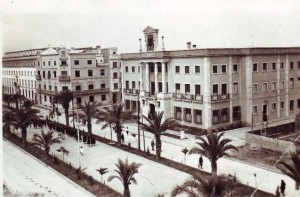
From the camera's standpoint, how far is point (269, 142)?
2739cm

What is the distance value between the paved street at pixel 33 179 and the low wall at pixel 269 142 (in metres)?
13.8

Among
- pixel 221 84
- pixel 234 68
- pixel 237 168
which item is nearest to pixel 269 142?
pixel 237 168

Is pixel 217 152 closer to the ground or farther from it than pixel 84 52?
closer to the ground

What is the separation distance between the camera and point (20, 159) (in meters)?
29.1

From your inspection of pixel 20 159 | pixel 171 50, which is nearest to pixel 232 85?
pixel 171 50

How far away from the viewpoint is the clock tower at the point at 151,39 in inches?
1637

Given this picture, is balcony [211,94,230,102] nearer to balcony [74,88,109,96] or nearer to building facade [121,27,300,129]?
building facade [121,27,300,129]

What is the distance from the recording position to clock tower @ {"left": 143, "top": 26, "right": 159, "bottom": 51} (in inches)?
1637

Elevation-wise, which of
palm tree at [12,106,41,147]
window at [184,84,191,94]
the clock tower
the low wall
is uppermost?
the clock tower

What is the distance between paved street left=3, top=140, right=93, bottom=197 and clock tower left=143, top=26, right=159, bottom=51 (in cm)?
1889

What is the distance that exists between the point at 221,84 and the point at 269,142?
10738 millimetres

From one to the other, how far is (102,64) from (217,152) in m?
37.8

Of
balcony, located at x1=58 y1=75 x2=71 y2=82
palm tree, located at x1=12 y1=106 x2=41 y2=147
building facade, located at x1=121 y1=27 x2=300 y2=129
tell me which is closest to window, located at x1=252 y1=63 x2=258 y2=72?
building facade, located at x1=121 y1=27 x2=300 y2=129

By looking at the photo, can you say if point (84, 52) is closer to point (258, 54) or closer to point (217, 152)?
point (258, 54)
